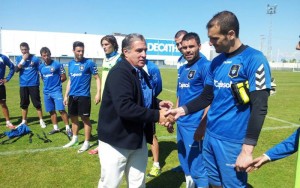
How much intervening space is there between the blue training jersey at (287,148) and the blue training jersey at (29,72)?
8.26 metres

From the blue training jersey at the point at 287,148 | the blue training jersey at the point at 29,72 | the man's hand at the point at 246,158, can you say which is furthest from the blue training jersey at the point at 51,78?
the blue training jersey at the point at 287,148

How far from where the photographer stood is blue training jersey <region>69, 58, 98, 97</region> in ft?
22.0

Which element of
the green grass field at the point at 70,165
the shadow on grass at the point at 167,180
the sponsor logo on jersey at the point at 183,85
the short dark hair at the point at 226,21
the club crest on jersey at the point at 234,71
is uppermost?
the short dark hair at the point at 226,21

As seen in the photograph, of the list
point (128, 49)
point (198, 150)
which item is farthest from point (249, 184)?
point (128, 49)

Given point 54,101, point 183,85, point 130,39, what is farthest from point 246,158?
point 54,101

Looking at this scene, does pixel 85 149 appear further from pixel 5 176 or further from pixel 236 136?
pixel 236 136

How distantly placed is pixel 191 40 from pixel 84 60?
3.47 metres

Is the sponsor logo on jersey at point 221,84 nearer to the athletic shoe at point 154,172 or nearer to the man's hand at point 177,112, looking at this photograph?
the man's hand at point 177,112

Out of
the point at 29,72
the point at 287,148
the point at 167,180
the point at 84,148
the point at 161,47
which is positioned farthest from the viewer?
the point at 161,47

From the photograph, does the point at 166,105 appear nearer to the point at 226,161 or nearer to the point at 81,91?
the point at 226,161

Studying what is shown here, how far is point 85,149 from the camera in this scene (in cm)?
661

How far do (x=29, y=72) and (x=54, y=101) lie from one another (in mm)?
1678

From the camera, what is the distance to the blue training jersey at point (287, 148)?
236cm

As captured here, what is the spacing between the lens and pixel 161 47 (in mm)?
69562
